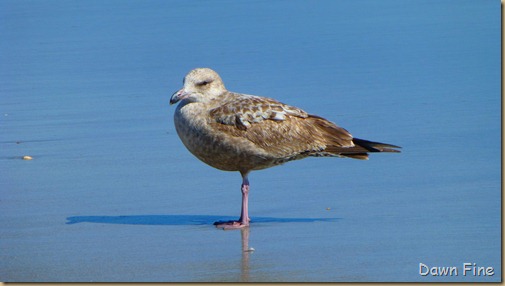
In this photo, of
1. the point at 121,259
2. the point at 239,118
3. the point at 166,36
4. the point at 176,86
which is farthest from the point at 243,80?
the point at 121,259

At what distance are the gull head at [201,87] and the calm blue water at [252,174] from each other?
737 mm

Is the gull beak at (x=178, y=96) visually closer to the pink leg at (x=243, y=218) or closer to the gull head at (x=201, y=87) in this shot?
the gull head at (x=201, y=87)

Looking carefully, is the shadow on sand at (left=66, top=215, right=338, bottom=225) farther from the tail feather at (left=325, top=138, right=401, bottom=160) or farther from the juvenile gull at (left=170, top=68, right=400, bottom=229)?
the tail feather at (left=325, top=138, right=401, bottom=160)

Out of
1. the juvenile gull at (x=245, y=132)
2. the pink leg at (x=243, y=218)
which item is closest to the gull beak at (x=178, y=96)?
the juvenile gull at (x=245, y=132)

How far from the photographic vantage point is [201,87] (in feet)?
29.5

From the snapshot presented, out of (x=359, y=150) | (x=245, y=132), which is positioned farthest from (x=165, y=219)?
(x=359, y=150)

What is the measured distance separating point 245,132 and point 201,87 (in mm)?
501

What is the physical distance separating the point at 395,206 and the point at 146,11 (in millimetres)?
10159

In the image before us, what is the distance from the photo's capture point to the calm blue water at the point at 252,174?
746 centimetres

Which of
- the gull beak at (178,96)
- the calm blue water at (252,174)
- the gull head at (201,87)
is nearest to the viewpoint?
the calm blue water at (252,174)

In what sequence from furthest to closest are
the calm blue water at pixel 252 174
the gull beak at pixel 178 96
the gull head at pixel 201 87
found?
1. the gull head at pixel 201 87
2. the gull beak at pixel 178 96
3. the calm blue water at pixel 252 174

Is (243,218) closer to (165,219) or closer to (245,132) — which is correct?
(165,219)

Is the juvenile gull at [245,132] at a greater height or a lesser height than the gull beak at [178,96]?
lesser

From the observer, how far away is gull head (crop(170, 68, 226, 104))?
8.91m
